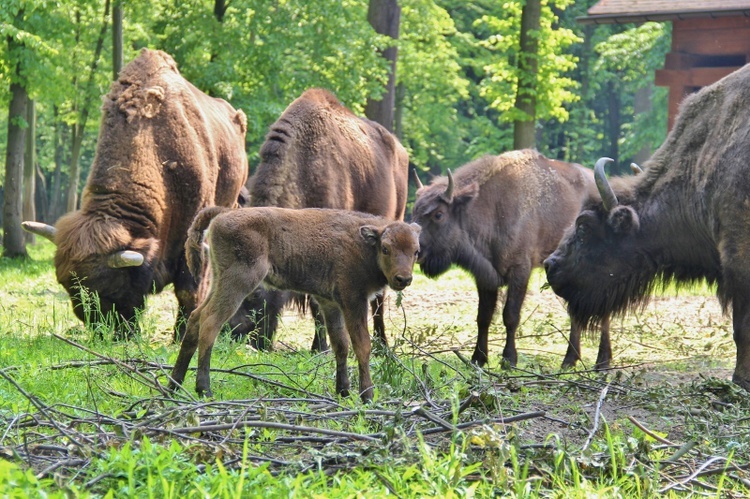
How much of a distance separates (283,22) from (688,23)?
7.14 m

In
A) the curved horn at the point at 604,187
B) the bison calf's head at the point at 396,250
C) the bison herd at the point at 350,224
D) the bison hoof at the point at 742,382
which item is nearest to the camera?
the bison calf's head at the point at 396,250

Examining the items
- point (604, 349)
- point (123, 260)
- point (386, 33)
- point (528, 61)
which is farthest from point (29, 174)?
point (604, 349)

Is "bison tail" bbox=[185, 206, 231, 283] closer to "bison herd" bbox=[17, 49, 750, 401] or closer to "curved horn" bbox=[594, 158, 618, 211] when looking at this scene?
"bison herd" bbox=[17, 49, 750, 401]

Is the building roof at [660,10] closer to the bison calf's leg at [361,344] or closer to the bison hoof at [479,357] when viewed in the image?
→ the bison hoof at [479,357]

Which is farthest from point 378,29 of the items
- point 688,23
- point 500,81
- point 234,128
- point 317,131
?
point 317,131

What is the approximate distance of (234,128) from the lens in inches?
487

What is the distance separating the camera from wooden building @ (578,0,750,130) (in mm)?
17594

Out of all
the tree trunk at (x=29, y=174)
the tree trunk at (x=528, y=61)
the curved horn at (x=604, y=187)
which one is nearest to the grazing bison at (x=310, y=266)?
the curved horn at (x=604, y=187)

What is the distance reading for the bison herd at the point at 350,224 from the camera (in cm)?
625

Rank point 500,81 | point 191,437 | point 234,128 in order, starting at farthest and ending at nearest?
point 500,81 < point 234,128 < point 191,437

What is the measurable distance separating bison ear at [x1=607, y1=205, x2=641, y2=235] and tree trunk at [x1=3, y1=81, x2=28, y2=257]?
560 inches

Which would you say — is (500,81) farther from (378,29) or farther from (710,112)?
(710,112)

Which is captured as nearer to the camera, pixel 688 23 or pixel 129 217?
pixel 129 217

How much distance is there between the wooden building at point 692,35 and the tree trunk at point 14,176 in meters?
10.5
